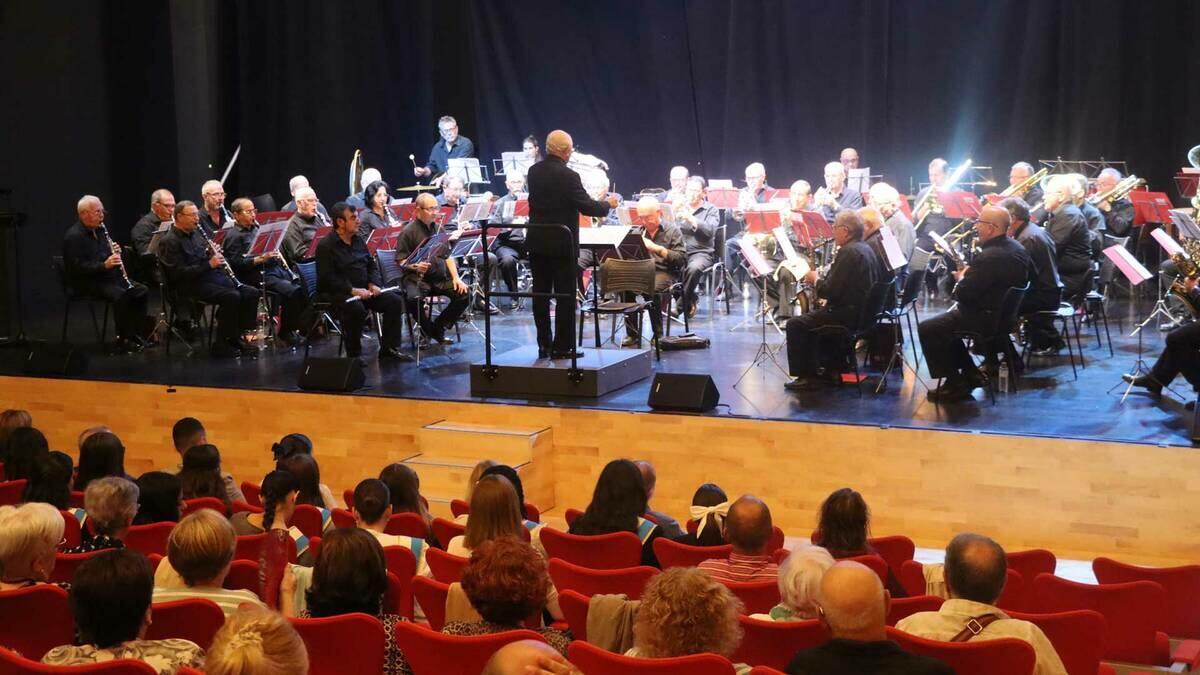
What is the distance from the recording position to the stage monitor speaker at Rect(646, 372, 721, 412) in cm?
698

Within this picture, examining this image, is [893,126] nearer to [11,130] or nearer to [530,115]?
[530,115]

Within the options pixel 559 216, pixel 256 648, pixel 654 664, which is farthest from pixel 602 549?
pixel 559 216

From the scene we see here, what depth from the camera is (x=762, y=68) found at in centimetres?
1425

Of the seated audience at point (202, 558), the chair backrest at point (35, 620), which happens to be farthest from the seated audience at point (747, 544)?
the chair backrest at point (35, 620)

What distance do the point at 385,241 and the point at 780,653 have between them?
7.14 m

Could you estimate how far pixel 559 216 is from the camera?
7871mm

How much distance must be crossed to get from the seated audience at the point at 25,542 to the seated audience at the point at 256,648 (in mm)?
1482

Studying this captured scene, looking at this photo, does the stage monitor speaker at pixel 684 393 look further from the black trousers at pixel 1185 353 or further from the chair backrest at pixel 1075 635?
the chair backrest at pixel 1075 635

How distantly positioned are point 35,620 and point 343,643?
1.00m

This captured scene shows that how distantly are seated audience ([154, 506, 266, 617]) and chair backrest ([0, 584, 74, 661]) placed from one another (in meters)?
0.30

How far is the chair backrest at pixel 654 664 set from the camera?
2.68m

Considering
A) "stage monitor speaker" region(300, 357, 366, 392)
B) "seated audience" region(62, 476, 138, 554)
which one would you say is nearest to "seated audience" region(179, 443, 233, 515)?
"seated audience" region(62, 476, 138, 554)

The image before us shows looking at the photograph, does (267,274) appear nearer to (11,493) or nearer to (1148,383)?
(11,493)

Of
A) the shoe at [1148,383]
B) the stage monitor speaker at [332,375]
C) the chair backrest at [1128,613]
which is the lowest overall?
the chair backrest at [1128,613]
